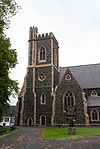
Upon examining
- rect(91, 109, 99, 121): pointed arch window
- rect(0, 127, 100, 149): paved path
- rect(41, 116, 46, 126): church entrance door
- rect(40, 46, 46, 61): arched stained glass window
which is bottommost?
rect(0, 127, 100, 149): paved path

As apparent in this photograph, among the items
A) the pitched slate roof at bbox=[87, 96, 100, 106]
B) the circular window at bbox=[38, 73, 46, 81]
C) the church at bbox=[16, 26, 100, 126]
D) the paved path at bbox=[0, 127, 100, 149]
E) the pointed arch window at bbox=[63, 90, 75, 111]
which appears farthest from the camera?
the circular window at bbox=[38, 73, 46, 81]

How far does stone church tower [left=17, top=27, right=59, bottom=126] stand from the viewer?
47.7m

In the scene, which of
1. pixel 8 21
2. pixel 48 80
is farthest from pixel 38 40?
pixel 8 21

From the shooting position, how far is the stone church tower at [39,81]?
47688mm

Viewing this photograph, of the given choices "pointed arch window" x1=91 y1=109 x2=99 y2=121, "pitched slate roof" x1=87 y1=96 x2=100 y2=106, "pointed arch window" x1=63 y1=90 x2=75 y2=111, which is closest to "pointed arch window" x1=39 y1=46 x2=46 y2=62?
"pointed arch window" x1=63 y1=90 x2=75 y2=111

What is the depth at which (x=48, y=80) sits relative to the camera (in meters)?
49.1

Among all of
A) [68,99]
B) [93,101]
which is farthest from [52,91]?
[93,101]

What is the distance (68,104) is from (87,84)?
862cm

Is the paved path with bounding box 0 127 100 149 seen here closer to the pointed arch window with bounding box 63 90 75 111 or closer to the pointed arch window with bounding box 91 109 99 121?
the pointed arch window with bounding box 63 90 75 111

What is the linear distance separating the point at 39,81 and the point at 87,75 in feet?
38.9

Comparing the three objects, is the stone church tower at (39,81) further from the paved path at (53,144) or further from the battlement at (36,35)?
the paved path at (53,144)

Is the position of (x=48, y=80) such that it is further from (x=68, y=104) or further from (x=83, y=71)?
(x=83, y=71)

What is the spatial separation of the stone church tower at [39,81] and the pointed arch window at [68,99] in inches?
116

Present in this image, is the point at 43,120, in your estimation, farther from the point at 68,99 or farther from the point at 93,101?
the point at 93,101
